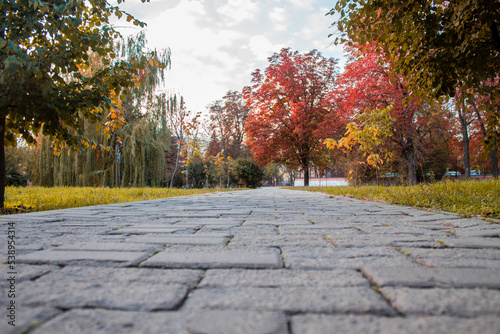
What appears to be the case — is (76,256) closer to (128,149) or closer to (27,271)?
(27,271)

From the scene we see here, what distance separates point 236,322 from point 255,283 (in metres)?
0.32

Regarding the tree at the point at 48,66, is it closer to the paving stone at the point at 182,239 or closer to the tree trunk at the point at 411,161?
the paving stone at the point at 182,239

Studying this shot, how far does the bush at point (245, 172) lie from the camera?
2329cm

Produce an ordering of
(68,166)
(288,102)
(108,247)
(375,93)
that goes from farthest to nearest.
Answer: (288,102) → (68,166) → (375,93) → (108,247)

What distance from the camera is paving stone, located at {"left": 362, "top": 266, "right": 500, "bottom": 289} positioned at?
1.10 m

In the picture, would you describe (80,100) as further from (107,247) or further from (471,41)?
(471,41)

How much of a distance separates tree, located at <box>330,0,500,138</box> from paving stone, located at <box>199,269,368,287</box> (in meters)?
3.32

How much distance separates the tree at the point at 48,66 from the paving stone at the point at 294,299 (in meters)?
3.29

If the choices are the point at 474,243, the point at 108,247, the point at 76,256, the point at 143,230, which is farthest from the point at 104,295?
the point at 474,243

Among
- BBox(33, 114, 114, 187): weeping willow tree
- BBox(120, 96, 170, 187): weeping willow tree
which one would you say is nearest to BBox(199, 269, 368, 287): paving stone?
BBox(33, 114, 114, 187): weeping willow tree

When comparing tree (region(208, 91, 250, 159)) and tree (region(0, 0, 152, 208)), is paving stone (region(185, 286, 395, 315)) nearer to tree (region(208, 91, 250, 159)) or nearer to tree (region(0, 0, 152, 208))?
tree (region(0, 0, 152, 208))

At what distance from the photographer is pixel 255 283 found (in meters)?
1.13

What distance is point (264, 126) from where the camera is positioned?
60.1ft

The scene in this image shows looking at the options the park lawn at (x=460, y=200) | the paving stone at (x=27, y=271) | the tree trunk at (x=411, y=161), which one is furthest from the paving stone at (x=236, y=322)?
the tree trunk at (x=411, y=161)
